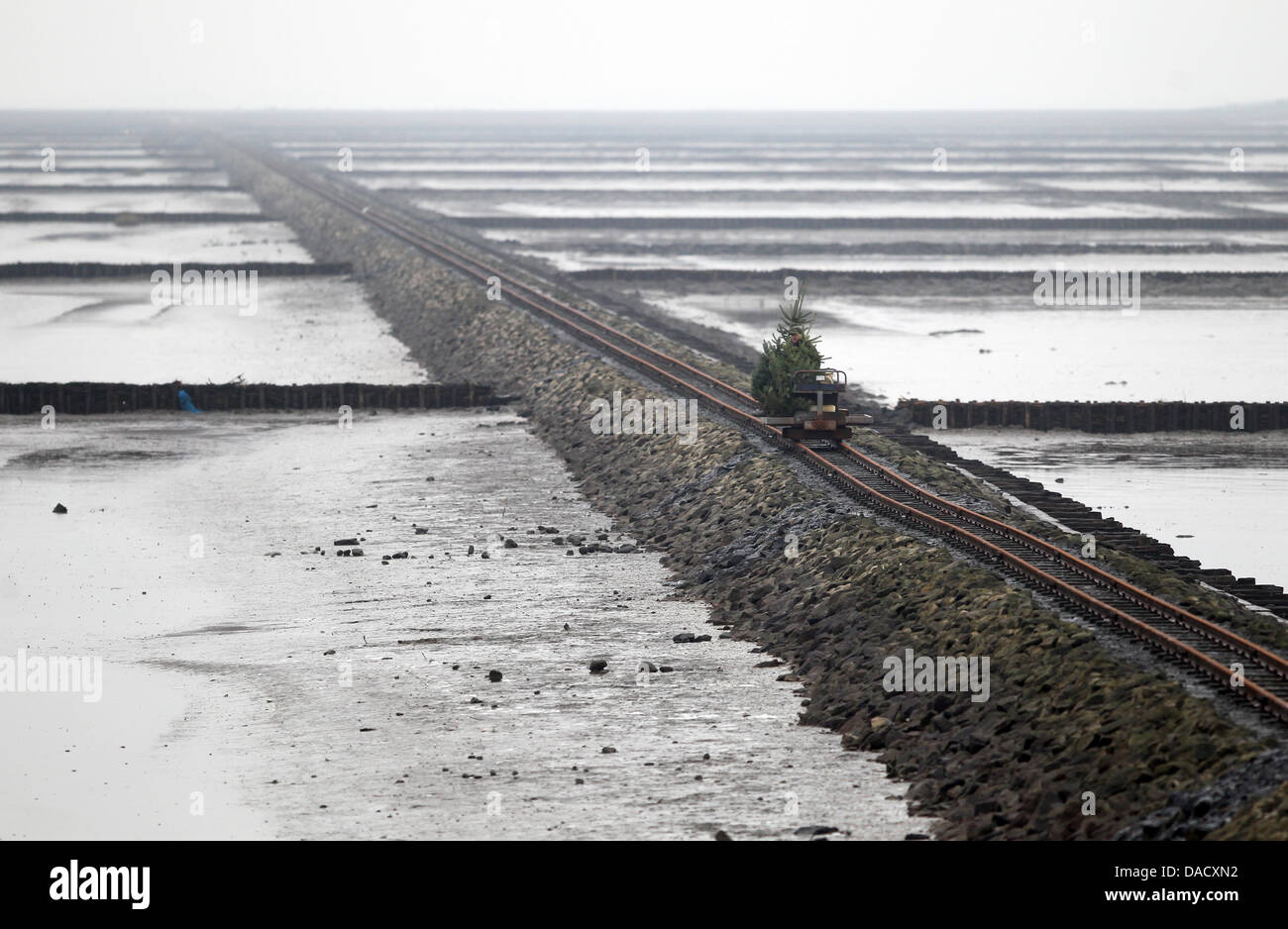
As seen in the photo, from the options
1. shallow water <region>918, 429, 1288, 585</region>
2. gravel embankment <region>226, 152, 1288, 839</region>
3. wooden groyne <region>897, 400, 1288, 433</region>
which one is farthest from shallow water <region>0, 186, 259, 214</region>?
shallow water <region>918, 429, 1288, 585</region>

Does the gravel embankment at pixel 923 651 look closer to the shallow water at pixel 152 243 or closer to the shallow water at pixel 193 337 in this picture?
the shallow water at pixel 193 337

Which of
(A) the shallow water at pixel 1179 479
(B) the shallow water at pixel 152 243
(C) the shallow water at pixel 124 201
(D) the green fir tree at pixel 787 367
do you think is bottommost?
(A) the shallow water at pixel 1179 479

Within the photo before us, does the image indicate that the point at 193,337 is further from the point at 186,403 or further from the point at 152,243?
the point at 152,243

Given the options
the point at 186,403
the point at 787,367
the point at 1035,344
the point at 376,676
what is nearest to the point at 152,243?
the point at 186,403

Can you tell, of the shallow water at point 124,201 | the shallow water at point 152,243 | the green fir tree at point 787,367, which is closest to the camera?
the green fir tree at point 787,367

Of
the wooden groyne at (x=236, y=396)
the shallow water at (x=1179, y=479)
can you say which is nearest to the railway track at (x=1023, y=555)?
the shallow water at (x=1179, y=479)
